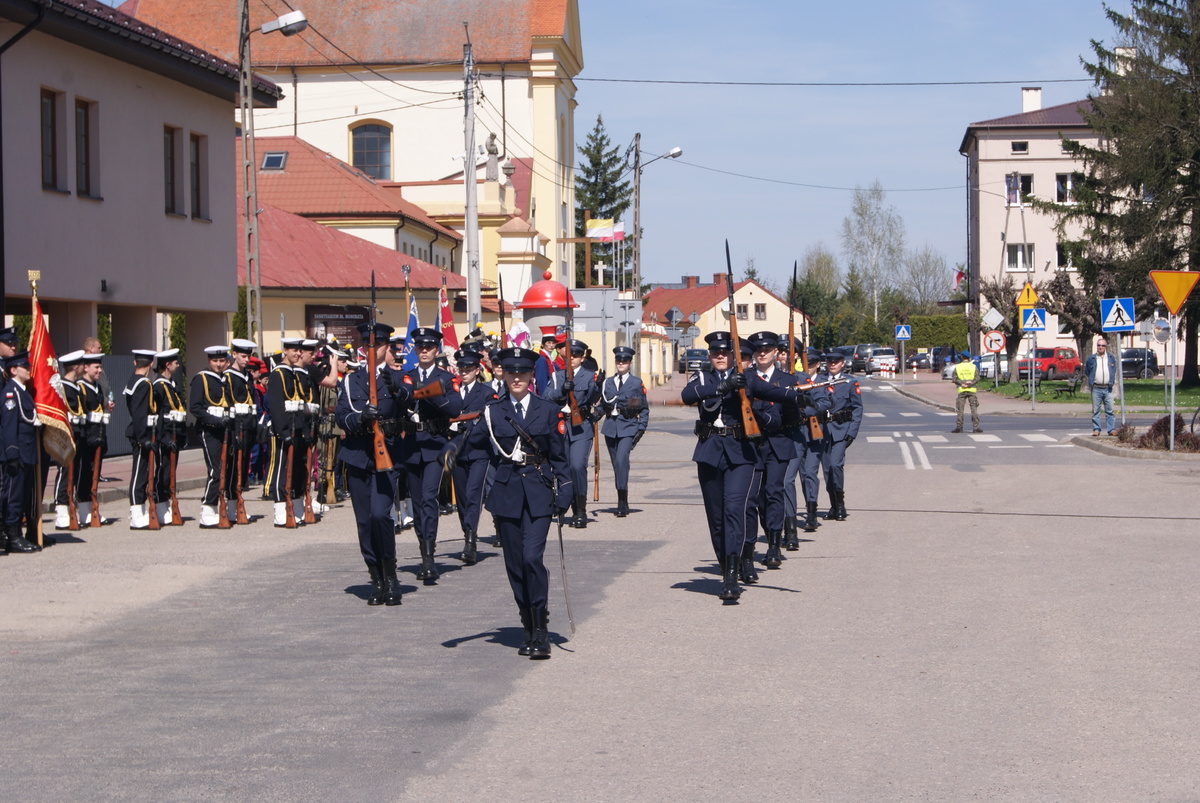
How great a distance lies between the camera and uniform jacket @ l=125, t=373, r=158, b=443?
47.1 feet

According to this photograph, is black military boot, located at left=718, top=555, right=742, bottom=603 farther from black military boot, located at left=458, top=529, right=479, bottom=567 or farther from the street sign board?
the street sign board

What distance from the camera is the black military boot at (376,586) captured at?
32.8 feet

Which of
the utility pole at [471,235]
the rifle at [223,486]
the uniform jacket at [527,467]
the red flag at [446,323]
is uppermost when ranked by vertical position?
the utility pole at [471,235]

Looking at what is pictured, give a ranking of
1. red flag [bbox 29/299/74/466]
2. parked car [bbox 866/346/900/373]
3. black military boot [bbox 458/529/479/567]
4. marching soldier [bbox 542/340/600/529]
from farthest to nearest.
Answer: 1. parked car [bbox 866/346/900/373]
2. marching soldier [bbox 542/340/600/529]
3. red flag [bbox 29/299/74/466]
4. black military boot [bbox 458/529/479/567]

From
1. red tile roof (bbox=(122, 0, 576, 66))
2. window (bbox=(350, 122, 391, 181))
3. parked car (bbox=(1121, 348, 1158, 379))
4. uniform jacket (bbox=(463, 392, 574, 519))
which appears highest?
red tile roof (bbox=(122, 0, 576, 66))

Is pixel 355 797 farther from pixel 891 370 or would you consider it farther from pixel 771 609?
pixel 891 370

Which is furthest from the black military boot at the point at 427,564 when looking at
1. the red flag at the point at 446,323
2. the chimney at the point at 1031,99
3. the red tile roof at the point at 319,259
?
the chimney at the point at 1031,99

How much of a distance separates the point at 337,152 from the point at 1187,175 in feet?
120

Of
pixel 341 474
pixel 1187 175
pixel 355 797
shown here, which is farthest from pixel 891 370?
pixel 355 797

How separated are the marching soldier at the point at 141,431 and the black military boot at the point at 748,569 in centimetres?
691

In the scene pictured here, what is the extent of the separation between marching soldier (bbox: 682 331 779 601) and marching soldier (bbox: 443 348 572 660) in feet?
6.39

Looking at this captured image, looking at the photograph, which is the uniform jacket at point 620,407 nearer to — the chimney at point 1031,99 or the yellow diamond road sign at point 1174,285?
the yellow diamond road sign at point 1174,285

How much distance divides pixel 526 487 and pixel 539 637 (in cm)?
90

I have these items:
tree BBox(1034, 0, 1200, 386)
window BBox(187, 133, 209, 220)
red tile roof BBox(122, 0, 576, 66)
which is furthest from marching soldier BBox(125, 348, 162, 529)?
red tile roof BBox(122, 0, 576, 66)
